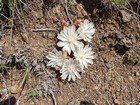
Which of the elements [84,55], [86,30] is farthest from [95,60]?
[86,30]

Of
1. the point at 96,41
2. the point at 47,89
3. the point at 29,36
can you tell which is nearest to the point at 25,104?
the point at 47,89

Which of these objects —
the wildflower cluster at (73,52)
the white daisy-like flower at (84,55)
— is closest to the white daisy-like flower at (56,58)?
the wildflower cluster at (73,52)

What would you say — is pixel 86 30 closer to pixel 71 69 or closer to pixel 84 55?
pixel 84 55

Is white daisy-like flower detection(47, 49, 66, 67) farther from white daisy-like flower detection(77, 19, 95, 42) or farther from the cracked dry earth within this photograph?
white daisy-like flower detection(77, 19, 95, 42)

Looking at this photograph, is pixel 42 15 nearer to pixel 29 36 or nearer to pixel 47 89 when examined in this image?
pixel 29 36

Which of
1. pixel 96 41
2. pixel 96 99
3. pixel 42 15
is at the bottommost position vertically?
pixel 96 99

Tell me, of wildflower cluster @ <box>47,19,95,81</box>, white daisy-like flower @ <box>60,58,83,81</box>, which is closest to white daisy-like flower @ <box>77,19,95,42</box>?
wildflower cluster @ <box>47,19,95,81</box>

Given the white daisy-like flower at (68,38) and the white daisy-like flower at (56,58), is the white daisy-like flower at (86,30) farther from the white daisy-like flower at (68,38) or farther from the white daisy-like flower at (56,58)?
the white daisy-like flower at (56,58)
